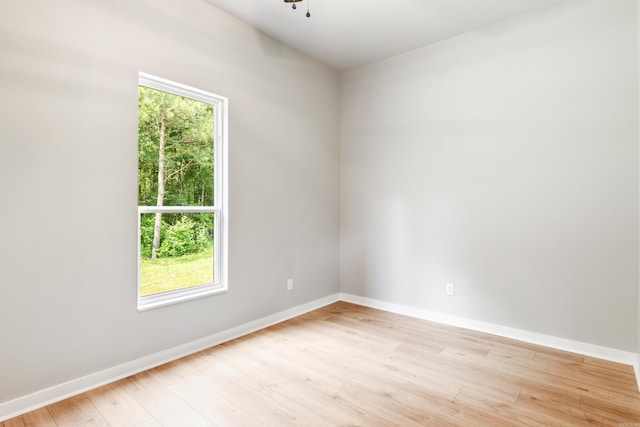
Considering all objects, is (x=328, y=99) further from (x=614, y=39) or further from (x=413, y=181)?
(x=614, y=39)

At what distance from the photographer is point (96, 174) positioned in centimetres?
229

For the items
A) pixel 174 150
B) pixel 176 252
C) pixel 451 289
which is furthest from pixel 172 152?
pixel 451 289

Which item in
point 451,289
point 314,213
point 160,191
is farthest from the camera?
point 314,213

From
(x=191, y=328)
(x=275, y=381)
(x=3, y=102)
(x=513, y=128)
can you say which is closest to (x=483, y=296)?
(x=513, y=128)

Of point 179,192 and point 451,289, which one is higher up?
point 179,192

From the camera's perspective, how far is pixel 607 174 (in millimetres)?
2707

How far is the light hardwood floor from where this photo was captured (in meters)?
1.95

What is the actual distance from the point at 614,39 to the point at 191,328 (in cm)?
409

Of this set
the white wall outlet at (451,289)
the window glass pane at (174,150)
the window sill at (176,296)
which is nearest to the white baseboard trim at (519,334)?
the white wall outlet at (451,289)

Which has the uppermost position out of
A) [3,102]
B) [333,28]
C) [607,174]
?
[333,28]

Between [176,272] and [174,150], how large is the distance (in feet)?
3.32

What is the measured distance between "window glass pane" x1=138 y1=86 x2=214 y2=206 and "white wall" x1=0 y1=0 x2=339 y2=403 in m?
0.15

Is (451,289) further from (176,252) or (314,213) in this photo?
(176,252)

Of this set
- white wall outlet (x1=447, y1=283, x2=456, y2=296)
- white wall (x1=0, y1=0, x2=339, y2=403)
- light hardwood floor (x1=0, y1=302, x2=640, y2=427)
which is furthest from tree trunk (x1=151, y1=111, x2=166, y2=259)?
white wall outlet (x1=447, y1=283, x2=456, y2=296)
